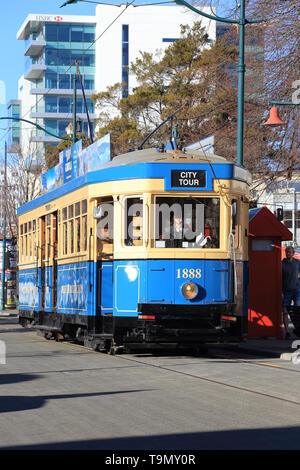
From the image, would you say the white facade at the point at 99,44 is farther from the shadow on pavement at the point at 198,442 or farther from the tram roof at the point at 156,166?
the shadow on pavement at the point at 198,442

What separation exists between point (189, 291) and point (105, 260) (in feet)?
6.06

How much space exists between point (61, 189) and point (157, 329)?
5296 millimetres

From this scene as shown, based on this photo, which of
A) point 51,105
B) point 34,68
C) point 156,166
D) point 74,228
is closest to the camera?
point 156,166

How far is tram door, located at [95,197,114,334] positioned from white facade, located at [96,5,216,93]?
7711 cm

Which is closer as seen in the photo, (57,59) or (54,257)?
(54,257)

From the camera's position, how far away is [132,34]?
3634 inches

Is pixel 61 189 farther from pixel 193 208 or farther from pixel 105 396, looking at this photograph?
pixel 105 396

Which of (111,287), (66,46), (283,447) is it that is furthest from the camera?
(66,46)

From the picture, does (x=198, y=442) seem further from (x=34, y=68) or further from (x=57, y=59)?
(x=57, y=59)

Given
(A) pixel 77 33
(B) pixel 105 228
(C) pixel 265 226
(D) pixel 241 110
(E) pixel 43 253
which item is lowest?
(E) pixel 43 253

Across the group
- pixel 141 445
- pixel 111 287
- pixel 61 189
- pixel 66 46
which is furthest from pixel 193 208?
pixel 66 46

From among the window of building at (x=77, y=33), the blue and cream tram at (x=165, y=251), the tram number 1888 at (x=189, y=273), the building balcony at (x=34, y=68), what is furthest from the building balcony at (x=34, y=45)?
the tram number 1888 at (x=189, y=273)

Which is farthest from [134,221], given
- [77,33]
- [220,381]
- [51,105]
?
[77,33]

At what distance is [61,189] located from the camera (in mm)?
18125
